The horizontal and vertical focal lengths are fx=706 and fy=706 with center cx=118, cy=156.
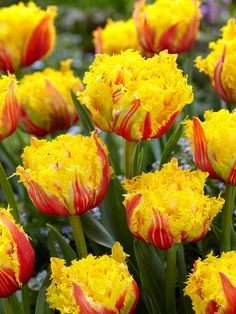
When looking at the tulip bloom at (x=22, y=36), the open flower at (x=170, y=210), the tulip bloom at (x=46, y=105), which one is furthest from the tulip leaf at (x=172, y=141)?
the tulip bloom at (x=22, y=36)

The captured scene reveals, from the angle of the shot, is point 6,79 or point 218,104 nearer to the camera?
point 6,79

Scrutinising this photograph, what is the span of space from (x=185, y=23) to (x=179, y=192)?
2.07 ft

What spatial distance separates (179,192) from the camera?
97cm

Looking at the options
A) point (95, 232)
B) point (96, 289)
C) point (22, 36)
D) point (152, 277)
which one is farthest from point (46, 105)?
point (96, 289)

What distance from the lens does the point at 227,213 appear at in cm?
108

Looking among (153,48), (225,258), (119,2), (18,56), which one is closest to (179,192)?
(225,258)

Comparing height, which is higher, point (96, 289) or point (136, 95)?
point (136, 95)

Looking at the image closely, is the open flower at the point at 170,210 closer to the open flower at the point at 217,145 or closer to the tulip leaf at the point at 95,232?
the open flower at the point at 217,145

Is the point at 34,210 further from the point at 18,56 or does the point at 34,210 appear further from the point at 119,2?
the point at 119,2

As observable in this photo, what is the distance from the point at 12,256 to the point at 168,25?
2.35ft

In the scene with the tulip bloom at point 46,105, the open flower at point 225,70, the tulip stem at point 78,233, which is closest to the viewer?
the tulip stem at point 78,233

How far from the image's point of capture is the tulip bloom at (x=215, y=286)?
2.83 ft

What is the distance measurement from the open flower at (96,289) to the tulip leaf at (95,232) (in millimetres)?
261

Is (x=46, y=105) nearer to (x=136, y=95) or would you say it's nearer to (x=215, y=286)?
(x=136, y=95)
